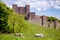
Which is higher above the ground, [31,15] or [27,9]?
[27,9]

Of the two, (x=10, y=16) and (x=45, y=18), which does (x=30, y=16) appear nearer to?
(x=45, y=18)

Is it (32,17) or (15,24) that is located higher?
(15,24)

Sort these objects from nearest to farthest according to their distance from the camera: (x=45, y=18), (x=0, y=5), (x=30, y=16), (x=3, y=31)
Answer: (x=3, y=31) < (x=0, y=5) < (x=30, y=16) < (x=45, y=18)

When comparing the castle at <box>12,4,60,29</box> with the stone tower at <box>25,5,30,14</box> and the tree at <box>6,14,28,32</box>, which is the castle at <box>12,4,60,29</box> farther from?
the tree at <box>6,14,28,32</box>

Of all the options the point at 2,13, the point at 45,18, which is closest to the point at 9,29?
the point at 2,13

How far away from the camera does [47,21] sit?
104 ft

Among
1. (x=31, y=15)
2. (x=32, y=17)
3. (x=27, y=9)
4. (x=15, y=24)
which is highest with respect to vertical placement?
(x=27, y=9)

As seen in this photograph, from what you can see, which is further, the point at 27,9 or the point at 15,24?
the point at 27,9

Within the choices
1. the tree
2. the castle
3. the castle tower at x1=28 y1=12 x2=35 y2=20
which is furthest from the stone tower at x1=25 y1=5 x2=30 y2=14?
the tree

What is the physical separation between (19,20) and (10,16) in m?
0.82

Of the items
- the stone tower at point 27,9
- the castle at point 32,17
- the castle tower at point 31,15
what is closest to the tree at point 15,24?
the castle at point 32,17

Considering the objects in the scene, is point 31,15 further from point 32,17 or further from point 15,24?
point 15,24

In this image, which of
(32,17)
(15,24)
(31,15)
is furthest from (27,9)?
(15,24)

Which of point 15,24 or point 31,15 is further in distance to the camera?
point 31,15
